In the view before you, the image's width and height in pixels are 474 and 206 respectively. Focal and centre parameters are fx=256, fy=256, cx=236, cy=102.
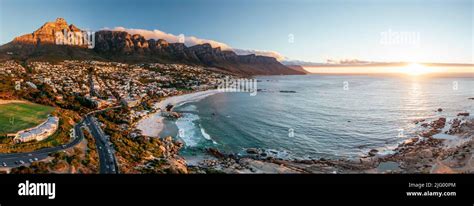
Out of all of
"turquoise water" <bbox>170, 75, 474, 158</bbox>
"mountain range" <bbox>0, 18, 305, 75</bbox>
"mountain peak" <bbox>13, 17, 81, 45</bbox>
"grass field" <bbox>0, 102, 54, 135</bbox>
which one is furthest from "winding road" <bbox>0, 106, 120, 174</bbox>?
"mountain peak" <bbox>13, 17, 81, 45</bbox>

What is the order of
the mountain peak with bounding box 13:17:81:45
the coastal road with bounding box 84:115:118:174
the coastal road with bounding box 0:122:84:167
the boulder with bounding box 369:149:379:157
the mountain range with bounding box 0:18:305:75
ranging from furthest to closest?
the mountain peak with bounding box 13:17:81:45, the mountain range with bounding box 0:18:305:75, the boulder with bounding box 369:149:379:157, the coastal road with bounding box 0:122:84:167, the coastal road with bounding box 84:115:118:174

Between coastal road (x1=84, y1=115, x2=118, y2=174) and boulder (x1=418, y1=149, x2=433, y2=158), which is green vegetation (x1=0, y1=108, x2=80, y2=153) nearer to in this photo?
coastal road (x1=84, y1=115, x2=118, y2=174)

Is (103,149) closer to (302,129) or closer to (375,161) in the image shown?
(375,161)

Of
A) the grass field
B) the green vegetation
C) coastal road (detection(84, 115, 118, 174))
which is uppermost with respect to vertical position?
the grass field

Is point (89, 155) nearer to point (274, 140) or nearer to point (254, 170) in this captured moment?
point (254, 170)

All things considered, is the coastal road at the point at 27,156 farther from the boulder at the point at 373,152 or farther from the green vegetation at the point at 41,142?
the boulder at the point at 373,152
